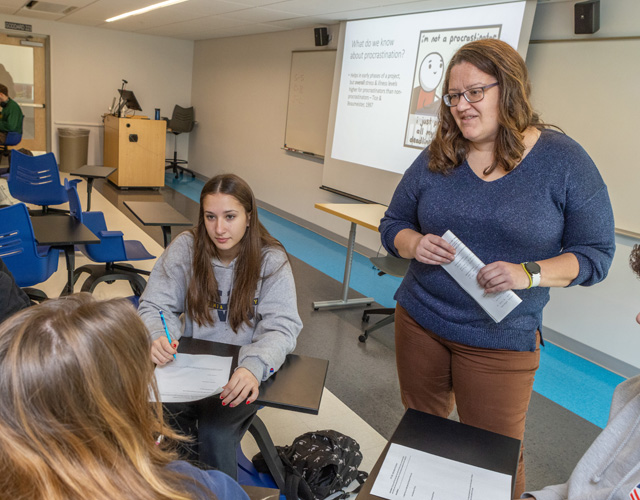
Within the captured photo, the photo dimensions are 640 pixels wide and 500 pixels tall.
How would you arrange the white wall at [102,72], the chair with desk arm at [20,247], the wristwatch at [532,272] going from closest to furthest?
the wristwatch at [532,272]
the chair with desk arm at [20,247]
the white wall at [102,72]

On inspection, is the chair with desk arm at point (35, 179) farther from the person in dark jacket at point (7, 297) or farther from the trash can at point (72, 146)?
the trash can at point (72, 146)

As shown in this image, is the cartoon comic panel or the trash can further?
the trash can

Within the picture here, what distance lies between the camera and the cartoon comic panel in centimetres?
421

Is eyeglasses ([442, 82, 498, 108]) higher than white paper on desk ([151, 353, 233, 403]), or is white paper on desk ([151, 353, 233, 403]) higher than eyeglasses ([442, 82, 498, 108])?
eyeglasses ([442, 82, 498, 108])

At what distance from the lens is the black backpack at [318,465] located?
5.89 feet

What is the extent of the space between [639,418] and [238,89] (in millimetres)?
7688

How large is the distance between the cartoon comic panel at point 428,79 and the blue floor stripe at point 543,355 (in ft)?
4.18

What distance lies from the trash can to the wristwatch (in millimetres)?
8714

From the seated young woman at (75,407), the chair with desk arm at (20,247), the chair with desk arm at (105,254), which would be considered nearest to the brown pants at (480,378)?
the seated young woman at (75,407)

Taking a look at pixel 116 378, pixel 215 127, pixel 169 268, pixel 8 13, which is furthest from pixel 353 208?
pixel 8 13

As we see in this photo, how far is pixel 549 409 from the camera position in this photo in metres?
2.80

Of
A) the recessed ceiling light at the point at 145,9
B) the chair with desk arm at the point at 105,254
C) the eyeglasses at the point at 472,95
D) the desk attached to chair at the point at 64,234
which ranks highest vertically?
the recessed ceiling light at the point at 145,9

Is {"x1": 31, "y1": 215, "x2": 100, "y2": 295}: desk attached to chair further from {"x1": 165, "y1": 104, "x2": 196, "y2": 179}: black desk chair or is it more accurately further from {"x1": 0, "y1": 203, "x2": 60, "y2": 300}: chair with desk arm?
{"x1": 165, "y1": 104, "x2": 196, "y2": 179}: black desk chair

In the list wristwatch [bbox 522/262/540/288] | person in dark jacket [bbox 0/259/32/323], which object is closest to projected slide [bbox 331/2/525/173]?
wristwatch [bbox 522/262/540/288]
